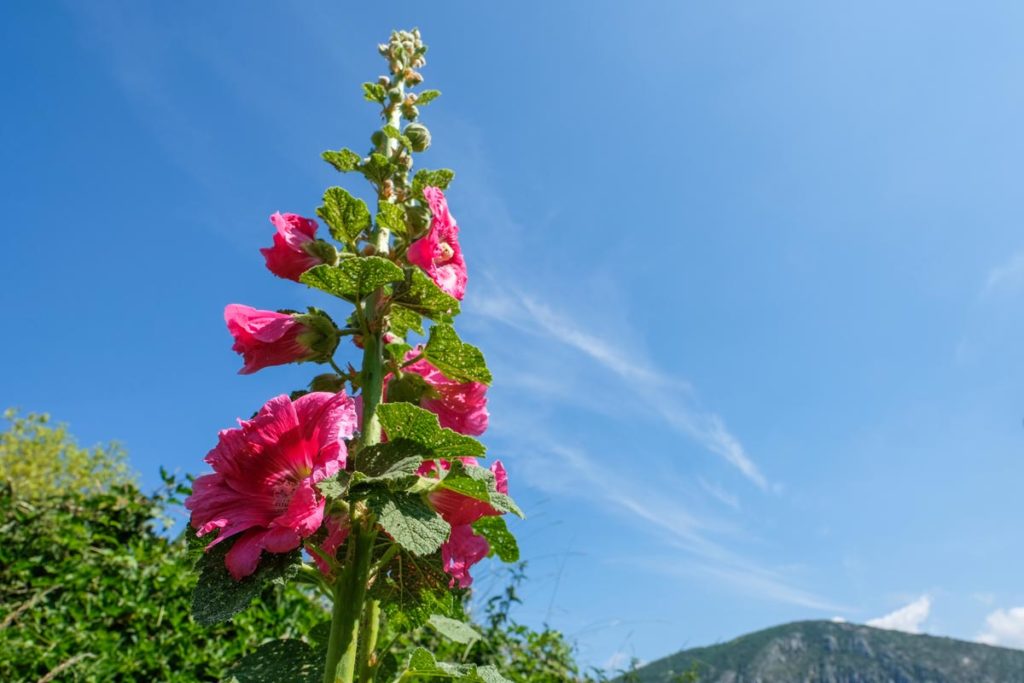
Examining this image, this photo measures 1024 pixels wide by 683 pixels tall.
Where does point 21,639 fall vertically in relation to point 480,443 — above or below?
below

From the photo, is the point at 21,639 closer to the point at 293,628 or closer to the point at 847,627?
the point at 293,628

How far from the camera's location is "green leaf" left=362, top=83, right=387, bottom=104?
6.15 ft

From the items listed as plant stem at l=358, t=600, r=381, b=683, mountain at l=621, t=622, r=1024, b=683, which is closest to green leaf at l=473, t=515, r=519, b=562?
plant stem at l=358, t=600, r=381, b=683

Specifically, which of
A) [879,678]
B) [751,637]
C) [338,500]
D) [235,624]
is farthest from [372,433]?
[879,678]

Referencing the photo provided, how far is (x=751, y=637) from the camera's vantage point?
104 metres

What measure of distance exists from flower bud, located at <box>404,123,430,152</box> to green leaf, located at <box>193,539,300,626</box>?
1.04 meters

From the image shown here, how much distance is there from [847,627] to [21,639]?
140 meters

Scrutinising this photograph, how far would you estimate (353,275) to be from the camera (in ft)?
4.34

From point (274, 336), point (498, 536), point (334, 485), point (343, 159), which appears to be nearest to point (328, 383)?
point (274, 336)

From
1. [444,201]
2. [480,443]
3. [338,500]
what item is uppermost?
[444,201]

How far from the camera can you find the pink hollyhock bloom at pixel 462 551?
1.42 meters

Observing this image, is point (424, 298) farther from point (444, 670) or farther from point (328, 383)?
point (444, 670)

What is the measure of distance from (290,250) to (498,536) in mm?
773

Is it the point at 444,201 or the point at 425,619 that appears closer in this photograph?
the point at 425,619
